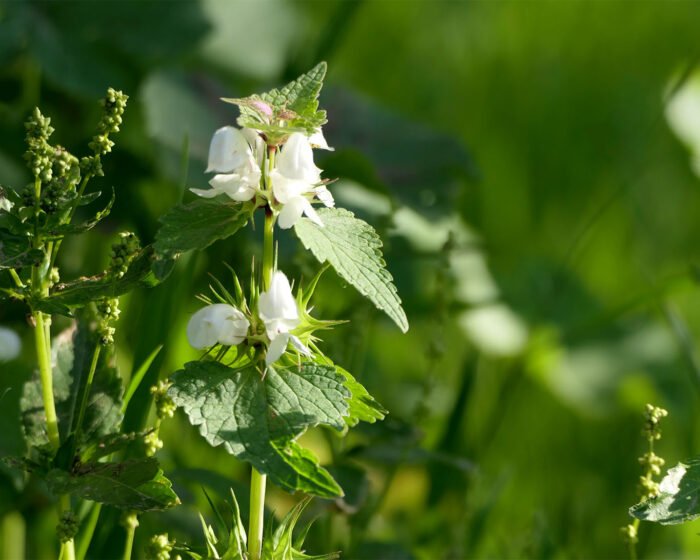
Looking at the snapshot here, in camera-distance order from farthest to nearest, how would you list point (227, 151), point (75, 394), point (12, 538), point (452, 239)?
point (12, 538)
point (452, 239)
point (75, 394)
point (227, 151)

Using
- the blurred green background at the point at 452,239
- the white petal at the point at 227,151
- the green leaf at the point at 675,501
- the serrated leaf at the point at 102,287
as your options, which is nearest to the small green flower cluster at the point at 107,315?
the serrated leaf at the point at 102,287

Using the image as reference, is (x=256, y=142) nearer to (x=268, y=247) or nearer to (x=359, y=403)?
(x=268, y=247)

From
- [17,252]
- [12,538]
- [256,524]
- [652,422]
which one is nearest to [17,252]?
[17,252]

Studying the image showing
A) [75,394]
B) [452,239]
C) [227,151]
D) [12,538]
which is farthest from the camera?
[12,538]

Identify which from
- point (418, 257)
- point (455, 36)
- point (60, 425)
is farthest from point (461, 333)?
point (60, 425)

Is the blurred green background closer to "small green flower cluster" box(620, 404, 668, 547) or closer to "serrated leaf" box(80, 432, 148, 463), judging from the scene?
"serrated leaf" box(80, 432, 148, 463)

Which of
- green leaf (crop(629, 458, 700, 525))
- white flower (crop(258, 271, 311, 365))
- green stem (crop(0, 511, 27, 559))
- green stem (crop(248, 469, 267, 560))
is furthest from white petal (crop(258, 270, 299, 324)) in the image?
green stem (crop(0, 511, 27, 559))

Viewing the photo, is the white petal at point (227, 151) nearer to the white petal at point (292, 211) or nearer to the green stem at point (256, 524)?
the white petal at point (292, 211)
